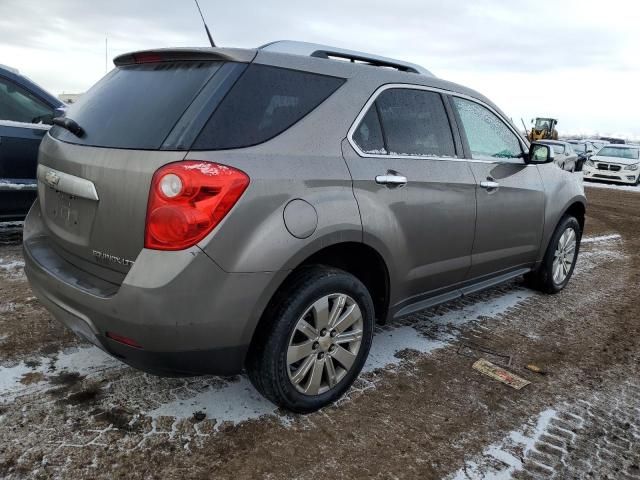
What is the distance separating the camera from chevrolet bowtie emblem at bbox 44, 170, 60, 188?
2.51 m

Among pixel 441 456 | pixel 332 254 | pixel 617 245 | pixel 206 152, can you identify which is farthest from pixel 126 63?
pixel 617 245

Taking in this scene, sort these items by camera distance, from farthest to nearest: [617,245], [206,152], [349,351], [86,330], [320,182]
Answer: [617,245] → [349,351] → [320,182] → [86,330] → [206,152]

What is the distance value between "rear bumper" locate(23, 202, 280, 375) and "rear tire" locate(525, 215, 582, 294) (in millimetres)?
3276

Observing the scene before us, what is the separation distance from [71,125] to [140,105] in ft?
1.52

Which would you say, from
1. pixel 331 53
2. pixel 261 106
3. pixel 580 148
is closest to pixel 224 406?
pixel 261 106

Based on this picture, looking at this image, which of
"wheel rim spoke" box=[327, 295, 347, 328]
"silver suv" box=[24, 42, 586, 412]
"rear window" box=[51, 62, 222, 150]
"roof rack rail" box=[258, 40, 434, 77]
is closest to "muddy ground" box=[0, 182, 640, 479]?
"silver suv" box=[24, 42, 586, 412]

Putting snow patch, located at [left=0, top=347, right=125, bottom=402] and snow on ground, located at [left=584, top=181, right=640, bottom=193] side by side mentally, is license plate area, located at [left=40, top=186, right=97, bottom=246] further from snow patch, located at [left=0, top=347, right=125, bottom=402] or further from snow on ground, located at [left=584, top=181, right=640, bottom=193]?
snow on ground, located at [left=584, top=181, right=640, bottom=193]

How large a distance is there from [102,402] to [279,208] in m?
1.33

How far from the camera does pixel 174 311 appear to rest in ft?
6.68

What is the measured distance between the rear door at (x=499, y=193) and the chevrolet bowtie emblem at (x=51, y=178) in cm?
242

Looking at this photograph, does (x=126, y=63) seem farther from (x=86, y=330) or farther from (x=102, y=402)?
(x=102, y=402)

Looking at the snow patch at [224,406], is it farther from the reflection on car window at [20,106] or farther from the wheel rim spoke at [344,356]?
the reflection on car window at [20,106]

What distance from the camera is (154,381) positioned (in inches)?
110

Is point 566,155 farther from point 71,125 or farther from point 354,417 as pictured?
point 71,125
